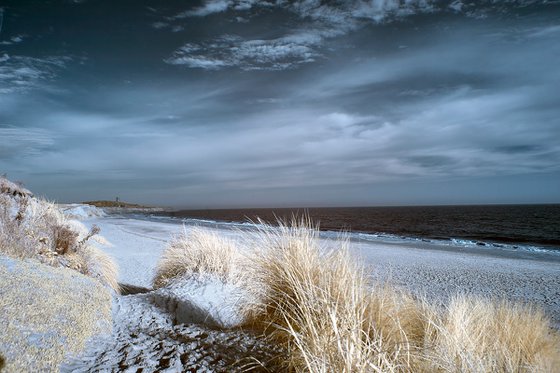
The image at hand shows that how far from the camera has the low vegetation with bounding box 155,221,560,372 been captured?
2.39 metres

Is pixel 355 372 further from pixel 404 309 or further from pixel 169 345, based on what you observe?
pixel 404 309

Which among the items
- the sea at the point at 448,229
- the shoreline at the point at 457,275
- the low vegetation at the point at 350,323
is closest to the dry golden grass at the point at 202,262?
the low vegetation at the point at 350,323

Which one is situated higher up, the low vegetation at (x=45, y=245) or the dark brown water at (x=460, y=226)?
the low vegetation at (x=45, y=245)

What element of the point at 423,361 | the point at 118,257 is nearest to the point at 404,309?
the point at 423,361

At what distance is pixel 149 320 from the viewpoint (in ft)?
10.7

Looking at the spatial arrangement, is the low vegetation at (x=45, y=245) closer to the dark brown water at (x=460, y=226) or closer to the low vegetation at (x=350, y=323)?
the low vegetation at (x=350, y=323)

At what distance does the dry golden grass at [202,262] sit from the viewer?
15.4 feet

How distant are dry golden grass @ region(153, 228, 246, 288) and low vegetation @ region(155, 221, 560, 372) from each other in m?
0.04

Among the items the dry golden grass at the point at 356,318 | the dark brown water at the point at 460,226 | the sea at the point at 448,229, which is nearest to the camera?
the dry golden grass at the point at 356,318

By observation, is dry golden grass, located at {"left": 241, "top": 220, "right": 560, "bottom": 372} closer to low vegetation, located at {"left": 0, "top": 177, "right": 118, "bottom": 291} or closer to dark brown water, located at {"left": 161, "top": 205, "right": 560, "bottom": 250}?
dark brown water, located at {"left": 161, "top": 205, "right": 560, "bottom": 250}

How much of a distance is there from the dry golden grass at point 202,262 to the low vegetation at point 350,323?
0.04 metres

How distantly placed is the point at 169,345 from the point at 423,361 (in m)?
1.97

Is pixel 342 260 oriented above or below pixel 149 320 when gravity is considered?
above

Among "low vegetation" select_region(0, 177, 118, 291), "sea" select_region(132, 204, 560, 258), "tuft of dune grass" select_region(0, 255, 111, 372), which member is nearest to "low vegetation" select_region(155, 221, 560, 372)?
"sea" select_region(132, 204, 560, 258)
